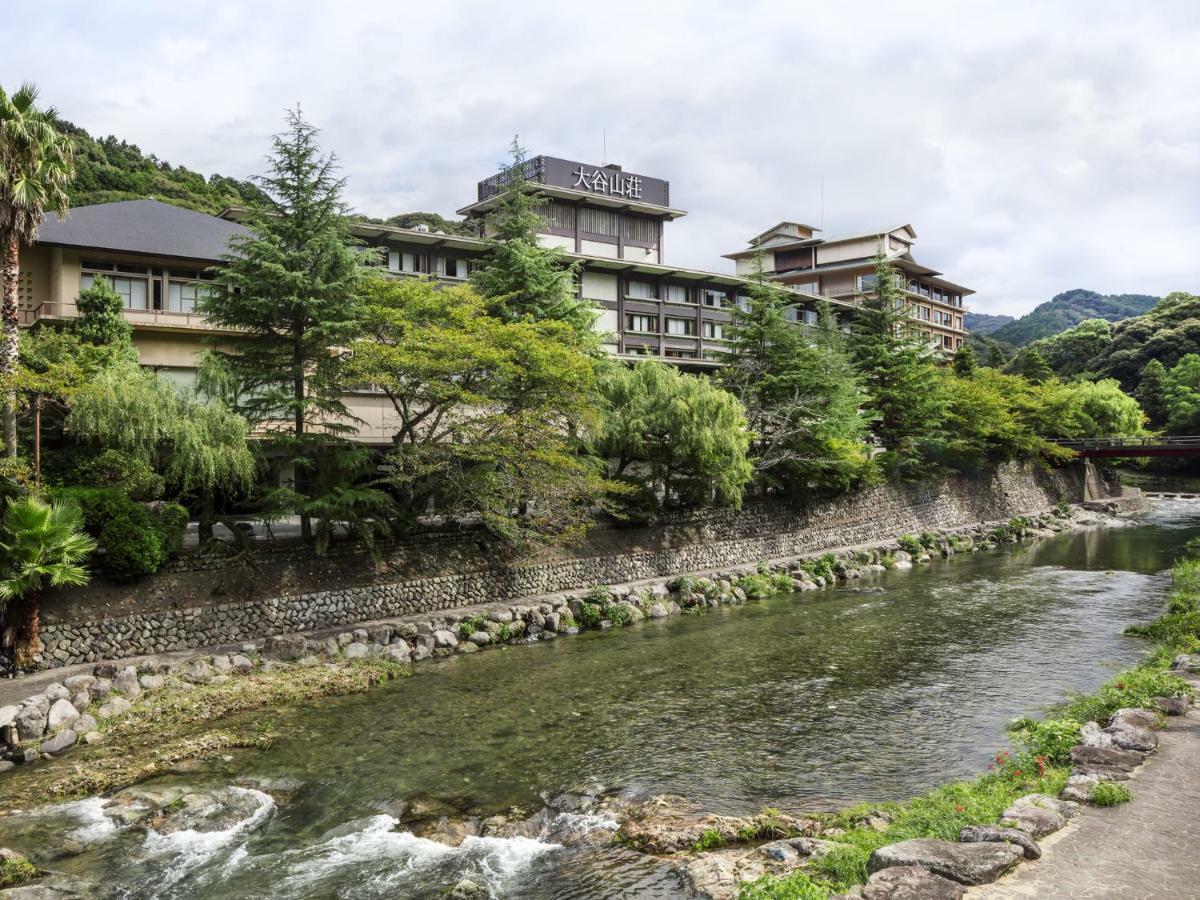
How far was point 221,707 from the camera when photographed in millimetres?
16844

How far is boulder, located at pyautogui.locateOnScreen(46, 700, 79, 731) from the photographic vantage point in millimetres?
15258

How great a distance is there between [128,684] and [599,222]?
1589 inches

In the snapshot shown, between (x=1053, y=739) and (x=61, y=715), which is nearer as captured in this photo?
(x=1053, y=739)

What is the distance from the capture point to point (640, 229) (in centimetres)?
5341

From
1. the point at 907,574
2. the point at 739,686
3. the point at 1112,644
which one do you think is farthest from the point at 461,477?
the point at 907,574

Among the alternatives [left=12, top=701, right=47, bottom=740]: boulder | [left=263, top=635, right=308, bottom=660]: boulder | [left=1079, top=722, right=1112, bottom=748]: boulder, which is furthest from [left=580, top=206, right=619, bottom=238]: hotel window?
[left=1079, top=722, right=1112, bottom=748]: boulder

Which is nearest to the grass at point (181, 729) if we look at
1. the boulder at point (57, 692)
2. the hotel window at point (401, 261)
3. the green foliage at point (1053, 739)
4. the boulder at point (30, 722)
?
the boulder at point (30, 722)

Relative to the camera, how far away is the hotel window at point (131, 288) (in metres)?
29.8

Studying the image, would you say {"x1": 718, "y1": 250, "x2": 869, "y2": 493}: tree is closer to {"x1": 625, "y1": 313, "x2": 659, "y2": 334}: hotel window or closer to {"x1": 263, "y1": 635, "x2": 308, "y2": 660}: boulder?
{"x1": 625, "y1": 313, "x2": 659, "y2": 334}: hotel window

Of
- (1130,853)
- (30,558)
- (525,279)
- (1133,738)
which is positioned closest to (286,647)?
(30,558)

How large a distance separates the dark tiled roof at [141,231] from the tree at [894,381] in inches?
1232

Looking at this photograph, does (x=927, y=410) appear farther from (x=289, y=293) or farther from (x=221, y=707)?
(x=221, y=707)

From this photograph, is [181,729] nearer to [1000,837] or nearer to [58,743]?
[58,743]

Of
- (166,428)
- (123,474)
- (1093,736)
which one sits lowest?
(1093,736)
